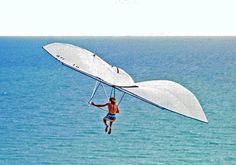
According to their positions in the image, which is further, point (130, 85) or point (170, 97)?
point (170, 97)

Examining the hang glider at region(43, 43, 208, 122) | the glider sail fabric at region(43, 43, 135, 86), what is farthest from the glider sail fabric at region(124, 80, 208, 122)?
the glider sail fabric at region(43, 43, 135, 86)

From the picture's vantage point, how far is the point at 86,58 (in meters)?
27.9

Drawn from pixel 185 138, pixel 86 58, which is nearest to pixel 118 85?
pixel 86 58

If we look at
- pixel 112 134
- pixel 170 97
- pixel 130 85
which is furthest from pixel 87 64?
pixel 112 134

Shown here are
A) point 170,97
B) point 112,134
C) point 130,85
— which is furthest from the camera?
point 112,134

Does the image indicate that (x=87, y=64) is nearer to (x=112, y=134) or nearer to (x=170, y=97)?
(x=170, y=97)

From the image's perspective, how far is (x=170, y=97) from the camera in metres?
27.1

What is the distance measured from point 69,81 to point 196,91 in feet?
187

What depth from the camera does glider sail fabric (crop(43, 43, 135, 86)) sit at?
88.1ft

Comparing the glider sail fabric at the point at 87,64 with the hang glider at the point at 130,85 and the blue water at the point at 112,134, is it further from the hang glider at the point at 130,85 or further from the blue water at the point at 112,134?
the blue water at the point at 112,134

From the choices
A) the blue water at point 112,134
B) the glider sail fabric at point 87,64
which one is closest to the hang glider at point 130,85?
the glider sail fabric at point 87,64

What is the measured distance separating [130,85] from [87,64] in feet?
7.36

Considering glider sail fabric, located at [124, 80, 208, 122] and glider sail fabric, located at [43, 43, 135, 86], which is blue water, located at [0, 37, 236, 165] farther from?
glider sail fabric, located at [43, 43, 135, 86]

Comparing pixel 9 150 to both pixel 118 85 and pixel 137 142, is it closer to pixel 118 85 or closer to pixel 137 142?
pixel 137 142
